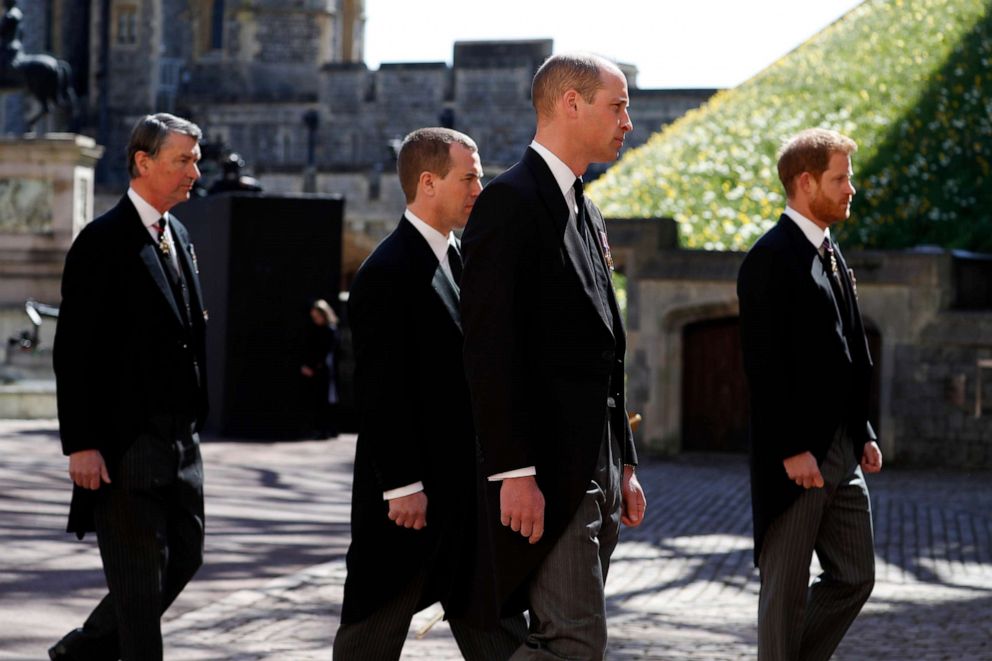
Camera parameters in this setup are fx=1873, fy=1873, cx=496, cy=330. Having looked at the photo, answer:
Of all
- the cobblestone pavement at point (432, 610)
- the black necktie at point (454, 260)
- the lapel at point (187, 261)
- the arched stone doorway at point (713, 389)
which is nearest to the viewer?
the black necktie at point (454, 260)

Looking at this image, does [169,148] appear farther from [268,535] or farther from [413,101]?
[413,101]

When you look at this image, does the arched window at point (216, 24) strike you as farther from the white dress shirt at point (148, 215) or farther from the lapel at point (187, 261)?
the white dress shirt at point (148, 215)

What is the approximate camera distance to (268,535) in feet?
33.9

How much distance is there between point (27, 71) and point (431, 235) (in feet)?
87.6

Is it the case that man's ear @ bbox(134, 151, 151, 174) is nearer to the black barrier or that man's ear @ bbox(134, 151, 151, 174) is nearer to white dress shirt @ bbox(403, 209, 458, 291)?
white dress shirt @ bbox(403, 209, 458, 291)

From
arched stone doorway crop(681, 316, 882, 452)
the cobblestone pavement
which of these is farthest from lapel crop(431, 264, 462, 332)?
arched stone doorway crop(681, 316, 882, 452)

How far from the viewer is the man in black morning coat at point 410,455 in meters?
4.58

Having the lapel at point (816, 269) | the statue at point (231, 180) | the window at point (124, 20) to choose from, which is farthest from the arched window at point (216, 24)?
the lapel at point (816, 269)

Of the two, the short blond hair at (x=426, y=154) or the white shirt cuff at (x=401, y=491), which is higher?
the short blond hair at (x=426, y=154)

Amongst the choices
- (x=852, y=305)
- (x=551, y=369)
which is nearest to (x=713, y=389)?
(x=852, y=305)

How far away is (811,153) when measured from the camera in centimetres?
526

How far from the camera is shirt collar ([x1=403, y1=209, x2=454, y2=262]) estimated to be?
4.78 meters

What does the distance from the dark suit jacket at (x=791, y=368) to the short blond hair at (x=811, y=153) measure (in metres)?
0.20

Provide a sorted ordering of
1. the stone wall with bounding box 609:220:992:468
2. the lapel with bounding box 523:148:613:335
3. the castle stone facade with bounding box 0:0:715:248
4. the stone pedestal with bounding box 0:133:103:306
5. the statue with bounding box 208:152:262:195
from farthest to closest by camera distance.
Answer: the castle stone facade with bounding box 0:0:715:248 < the stone pedestal with bounding box 0:133:103:306 < the statue with bounding box 208:152:262:195 < the stone wall with bounding box 609:220:992:468 < the lapel with bounding box 523:148:613:335
